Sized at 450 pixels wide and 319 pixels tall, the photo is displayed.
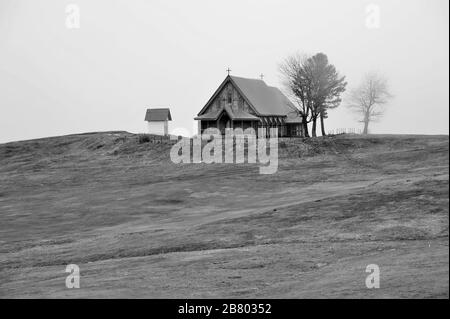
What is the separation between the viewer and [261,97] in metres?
101

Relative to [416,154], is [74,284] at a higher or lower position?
lower

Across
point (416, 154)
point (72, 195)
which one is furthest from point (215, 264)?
point (416, 154)

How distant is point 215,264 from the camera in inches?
1110

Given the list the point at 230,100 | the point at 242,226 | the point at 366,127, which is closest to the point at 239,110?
the point at 230,100

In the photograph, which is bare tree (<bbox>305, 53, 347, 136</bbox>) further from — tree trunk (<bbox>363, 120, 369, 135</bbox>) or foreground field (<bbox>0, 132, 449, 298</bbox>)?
tree trunk (<bbox>363, 120, 369, 135</bbox>)

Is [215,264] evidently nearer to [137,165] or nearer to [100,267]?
[100,267]

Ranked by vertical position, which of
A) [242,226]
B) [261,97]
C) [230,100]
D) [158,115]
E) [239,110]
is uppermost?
[261,97]

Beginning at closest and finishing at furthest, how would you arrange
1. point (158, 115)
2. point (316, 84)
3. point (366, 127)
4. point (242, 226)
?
1. point (242, 226)
2. point (316, 84)
3. point (158, 115)
4. point (366, 127)

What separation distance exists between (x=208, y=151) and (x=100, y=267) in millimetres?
52452

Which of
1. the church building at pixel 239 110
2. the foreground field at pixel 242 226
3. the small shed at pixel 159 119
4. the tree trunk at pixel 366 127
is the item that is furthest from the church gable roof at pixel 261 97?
the small shed at pixel 159 119

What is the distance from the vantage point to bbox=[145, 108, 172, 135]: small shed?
388 feet

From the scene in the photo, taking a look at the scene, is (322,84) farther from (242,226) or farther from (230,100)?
(242,226)

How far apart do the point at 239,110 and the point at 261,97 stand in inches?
280
